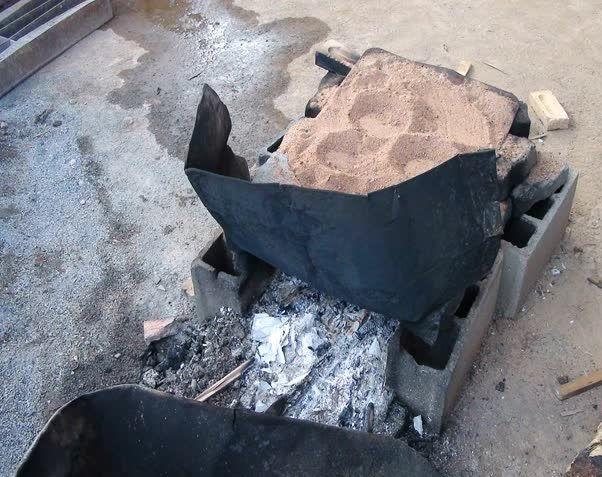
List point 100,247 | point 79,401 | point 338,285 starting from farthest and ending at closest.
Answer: point 100,247, point 338,285, point 79,401

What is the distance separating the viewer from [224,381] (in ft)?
10.8

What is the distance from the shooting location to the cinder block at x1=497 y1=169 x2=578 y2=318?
11.0 ft

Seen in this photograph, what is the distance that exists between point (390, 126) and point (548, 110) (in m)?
1.86

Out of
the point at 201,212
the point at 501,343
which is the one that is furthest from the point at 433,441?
the point at 201,212

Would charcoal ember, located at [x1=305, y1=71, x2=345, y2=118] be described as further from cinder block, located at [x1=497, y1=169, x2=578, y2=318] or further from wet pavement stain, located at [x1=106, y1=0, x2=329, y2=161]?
cinder block, located at [x1=497, y1=169, x2=578, y2=318]

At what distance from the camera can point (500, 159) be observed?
10.8 feet

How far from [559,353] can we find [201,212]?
236cm

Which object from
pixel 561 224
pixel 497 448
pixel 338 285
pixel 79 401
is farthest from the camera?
pixel 561 224

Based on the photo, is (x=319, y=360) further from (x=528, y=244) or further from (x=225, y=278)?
(x=528, y=244)

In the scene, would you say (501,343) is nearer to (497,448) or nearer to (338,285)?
(497,448)

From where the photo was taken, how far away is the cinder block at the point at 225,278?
11.1ft

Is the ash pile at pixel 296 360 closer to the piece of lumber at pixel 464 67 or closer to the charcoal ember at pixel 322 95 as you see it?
the charcoal ember at pixel 322 95

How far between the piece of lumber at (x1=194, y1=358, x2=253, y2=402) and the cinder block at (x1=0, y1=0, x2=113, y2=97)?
361 centimetres

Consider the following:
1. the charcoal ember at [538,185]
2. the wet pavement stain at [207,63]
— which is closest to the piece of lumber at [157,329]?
the wet pavement stain at [207,63]
